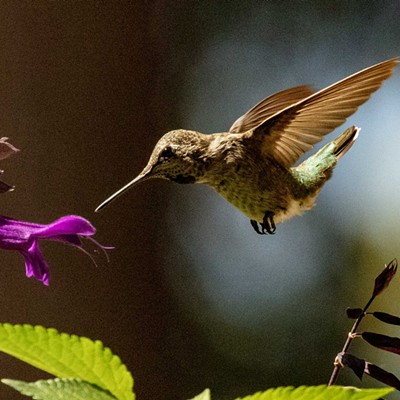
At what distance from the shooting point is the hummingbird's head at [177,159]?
2.16 feet

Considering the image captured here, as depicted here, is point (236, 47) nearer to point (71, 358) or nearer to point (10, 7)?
point (10, 7)

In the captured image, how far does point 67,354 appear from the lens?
0.34 meters

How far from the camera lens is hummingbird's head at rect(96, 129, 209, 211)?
2.16 ft

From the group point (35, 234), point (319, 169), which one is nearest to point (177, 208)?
point (319, 169)

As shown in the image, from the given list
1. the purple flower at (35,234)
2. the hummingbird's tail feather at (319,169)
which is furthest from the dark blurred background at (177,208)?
the purple flower at (35,234)

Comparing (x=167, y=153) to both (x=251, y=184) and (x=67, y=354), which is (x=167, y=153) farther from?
(x=67, y=354)

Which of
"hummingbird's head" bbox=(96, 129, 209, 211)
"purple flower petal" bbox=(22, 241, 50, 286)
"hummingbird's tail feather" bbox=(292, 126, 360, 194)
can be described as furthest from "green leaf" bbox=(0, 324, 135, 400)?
"hummingbird's tail feather" bbox=(292, 126, 360, 194)

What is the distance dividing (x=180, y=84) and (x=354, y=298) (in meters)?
1.03

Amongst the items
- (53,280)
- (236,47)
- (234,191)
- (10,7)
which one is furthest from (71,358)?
(236,47)

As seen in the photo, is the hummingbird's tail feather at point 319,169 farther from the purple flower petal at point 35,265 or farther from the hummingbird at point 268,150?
the purple flower petal at point 35,265

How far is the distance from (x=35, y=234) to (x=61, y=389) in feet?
0.67

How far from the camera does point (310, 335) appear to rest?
293 centimetres

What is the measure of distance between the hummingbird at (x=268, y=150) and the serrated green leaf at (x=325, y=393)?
0.37 meters

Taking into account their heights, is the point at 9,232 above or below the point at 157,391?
above
